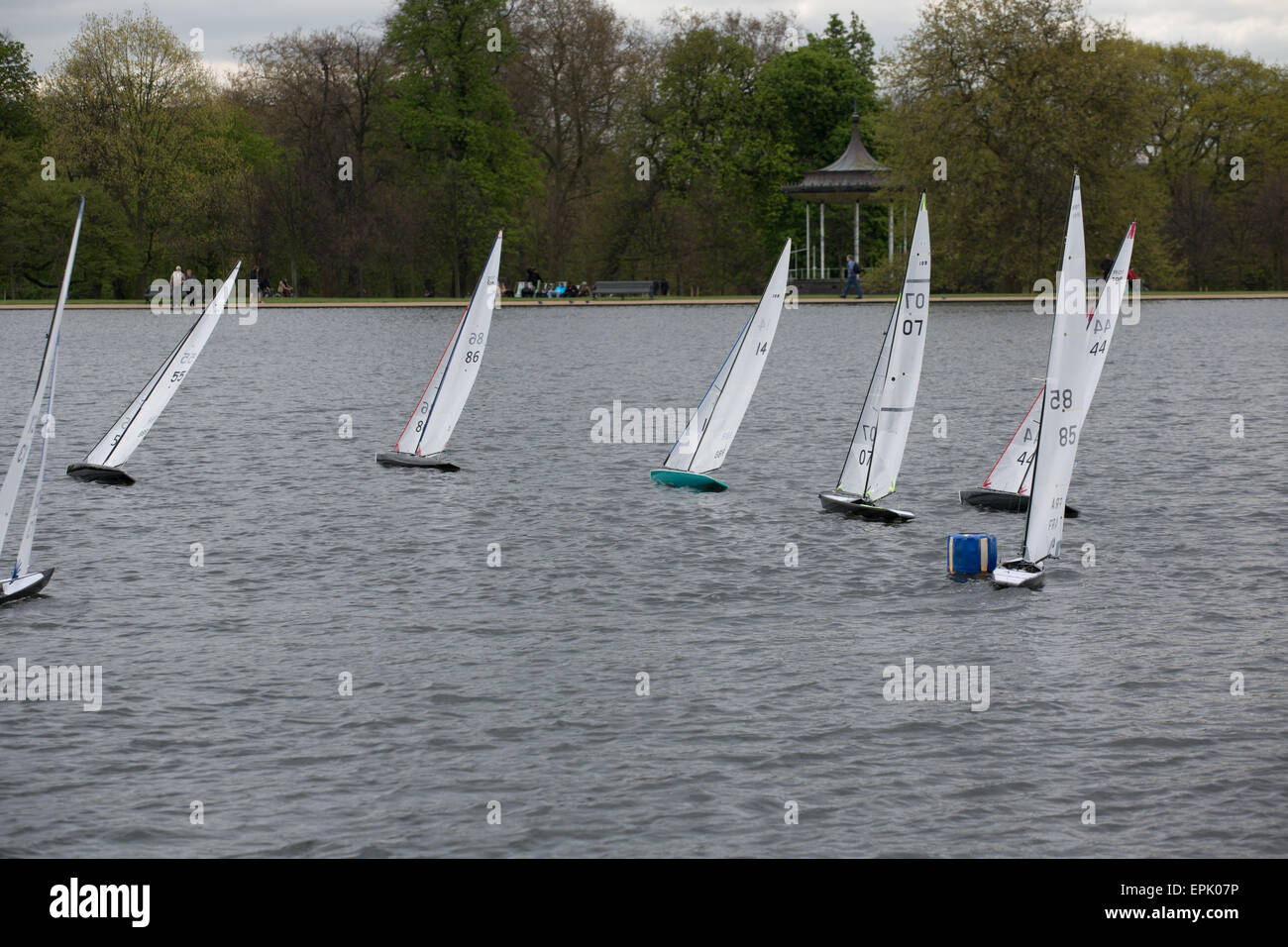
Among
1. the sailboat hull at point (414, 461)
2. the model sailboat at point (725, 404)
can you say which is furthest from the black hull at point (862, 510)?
the sailboat hull at point (414, 461)

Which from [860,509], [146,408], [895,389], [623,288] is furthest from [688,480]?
[623,288]

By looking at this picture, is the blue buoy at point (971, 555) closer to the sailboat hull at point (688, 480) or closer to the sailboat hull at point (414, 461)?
the sailboat hull at point (688, 480)

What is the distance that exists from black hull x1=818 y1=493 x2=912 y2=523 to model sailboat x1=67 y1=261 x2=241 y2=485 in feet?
30.4

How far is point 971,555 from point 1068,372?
→ 2.85 m

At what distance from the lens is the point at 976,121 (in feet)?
245

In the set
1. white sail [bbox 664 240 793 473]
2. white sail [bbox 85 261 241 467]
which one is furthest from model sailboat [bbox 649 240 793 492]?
white sail [bbox 85 261 241 467]

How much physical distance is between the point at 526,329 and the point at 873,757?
5480 centimetres

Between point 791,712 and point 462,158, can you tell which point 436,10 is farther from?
point 791,712

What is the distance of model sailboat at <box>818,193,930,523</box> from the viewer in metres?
20.4

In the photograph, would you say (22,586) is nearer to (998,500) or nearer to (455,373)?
(455,373)

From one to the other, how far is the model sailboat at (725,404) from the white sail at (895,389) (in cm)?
186

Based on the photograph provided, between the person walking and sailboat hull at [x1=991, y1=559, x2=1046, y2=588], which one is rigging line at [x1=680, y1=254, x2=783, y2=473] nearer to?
sailboat hull at [x1=991, y1=559, x2=1046, y2=588]

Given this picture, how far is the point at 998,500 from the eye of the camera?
74.7 feet
